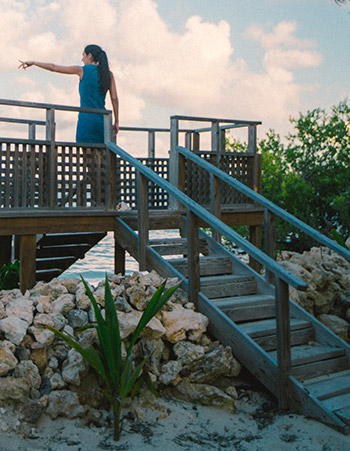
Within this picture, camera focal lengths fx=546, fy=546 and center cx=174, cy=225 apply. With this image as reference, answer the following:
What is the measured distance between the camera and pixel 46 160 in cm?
717

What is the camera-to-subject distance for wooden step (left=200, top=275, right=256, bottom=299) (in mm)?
5477

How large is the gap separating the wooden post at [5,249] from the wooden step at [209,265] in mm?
5357

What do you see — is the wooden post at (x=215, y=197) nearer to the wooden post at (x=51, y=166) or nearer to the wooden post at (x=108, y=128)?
the wooden post at (x=108, y=128)

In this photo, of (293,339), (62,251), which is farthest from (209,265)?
(62,251)

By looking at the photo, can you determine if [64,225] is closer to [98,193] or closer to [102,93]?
[98,193]

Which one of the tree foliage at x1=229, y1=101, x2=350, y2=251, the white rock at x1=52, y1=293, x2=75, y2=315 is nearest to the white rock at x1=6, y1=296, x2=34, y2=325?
the white rock at x1=52, y1=293, x2=75, y2=315

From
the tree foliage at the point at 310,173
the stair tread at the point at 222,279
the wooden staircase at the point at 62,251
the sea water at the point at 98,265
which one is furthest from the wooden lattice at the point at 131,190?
the sea water at the point at 98,265

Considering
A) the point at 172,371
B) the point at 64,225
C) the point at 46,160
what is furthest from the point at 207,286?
the point at 46,160

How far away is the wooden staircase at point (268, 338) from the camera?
4.34m

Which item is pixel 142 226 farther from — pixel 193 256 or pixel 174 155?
pixel 174 155

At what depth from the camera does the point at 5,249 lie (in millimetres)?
10344

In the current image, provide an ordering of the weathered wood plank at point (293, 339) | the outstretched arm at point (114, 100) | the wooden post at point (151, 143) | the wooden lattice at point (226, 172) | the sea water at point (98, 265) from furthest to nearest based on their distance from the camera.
Result: the sea water at point (98, 265) → the wooden post at point (151, 143) → the wooden lattice at point (226, 172) → the outstretched arm at point (114, 100) → the weathered wood plank at point (293, 339)

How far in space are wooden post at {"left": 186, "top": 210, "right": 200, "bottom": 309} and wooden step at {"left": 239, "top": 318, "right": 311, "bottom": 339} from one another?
54 centimetres

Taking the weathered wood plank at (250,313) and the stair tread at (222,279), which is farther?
the stair tread at (222,279)
